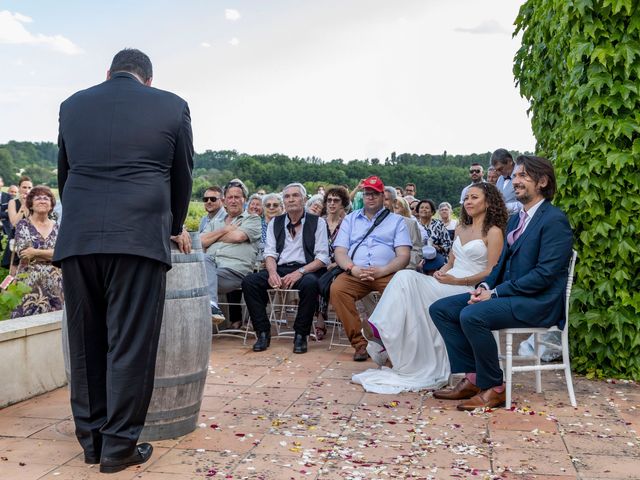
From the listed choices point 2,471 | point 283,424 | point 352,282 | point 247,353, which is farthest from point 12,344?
point 352,282

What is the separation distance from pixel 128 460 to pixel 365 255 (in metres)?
3.84

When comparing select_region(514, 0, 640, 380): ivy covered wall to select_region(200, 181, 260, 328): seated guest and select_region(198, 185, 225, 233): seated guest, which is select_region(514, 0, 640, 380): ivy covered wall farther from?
select_region(198, 185, 225, 233): seated guest

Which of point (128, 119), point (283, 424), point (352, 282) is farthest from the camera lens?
point (352, 282)

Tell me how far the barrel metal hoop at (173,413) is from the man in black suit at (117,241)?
11.0 inches

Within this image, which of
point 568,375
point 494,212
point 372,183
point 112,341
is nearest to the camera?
point 112,341

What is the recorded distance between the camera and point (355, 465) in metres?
3.92

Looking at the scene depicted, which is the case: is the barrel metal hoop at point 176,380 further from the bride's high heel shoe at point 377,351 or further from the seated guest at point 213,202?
the seated guest at point 213,202

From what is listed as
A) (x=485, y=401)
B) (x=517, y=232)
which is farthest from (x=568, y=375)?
(x=517, y=232)

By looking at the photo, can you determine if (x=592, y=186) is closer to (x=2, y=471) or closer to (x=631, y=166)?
(x=631, y=166)

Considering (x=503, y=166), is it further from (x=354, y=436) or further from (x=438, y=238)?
(x=354, y=436)

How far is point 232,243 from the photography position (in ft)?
26.3

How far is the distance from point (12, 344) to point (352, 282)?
3129mm

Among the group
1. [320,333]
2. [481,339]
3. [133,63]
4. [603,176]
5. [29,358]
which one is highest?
[133,63]

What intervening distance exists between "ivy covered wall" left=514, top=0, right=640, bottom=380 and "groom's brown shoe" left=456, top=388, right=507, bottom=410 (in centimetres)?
124
